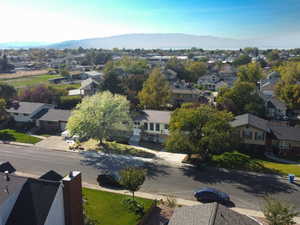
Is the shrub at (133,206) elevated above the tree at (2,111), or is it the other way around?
the tree at (2,111)

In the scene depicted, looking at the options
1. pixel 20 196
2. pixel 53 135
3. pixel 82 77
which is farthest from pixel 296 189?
pixel 82 77

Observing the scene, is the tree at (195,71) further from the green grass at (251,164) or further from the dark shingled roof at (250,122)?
the green grass at (251,164)

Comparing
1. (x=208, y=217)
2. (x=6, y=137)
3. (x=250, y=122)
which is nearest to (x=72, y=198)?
(x=208, y=217)

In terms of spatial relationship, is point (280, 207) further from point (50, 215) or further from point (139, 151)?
point (139, 151)

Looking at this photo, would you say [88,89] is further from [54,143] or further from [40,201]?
[40,201]

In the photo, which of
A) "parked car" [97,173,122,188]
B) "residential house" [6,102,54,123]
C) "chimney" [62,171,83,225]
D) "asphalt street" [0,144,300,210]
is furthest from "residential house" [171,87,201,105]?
"chimney" [62,171,83,225]

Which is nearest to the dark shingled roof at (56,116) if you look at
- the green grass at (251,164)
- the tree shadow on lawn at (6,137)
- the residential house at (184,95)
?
the tree shadow on lawn at (6,137)

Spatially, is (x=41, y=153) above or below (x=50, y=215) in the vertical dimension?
below
